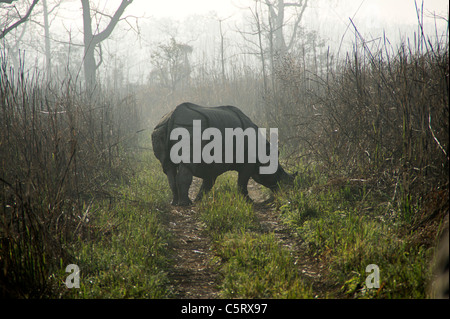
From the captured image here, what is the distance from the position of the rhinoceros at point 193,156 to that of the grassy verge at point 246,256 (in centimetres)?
45

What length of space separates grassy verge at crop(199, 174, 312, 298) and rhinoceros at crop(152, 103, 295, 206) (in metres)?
0.45

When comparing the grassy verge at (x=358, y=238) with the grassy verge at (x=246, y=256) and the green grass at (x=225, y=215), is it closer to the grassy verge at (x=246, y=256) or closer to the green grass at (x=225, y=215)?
the grassy verge at (x=246, y=256)

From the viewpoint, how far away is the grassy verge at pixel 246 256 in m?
2.60

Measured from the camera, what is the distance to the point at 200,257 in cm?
349

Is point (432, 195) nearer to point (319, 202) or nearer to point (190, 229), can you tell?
point (319, 202)

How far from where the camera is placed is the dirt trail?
2.81m

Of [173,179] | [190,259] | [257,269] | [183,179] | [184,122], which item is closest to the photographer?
[257,269]

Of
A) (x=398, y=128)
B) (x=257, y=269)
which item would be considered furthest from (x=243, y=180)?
(x=257, y=269)

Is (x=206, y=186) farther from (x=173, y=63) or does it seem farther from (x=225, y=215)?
(x=173, y=63)

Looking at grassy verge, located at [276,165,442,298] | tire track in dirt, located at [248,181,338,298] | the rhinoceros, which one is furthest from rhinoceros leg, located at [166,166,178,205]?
grassy verge, located at [276,165,442,298]

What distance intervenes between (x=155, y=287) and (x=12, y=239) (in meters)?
1.02

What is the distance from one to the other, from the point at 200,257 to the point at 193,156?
1623 mm

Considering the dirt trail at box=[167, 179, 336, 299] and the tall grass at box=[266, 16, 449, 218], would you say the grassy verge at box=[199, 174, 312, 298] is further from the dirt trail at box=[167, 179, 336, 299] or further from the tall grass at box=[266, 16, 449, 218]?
the tall grass at box=[266, 16, 449, 218]

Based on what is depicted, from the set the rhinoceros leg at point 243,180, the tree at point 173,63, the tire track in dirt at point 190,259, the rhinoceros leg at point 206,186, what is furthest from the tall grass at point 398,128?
the tree at point 173,63
